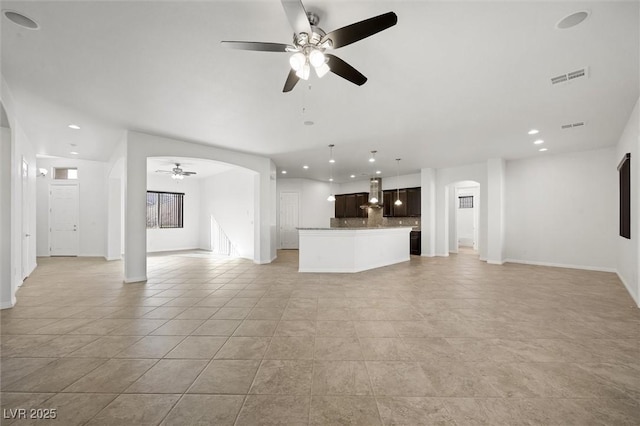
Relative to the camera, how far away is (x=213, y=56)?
2.81 m

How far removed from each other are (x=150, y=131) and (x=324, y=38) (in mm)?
4783

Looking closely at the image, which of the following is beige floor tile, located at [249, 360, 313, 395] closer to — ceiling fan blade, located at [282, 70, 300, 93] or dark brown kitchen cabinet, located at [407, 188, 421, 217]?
ceiling fan blade, located at [282, 70, 300, 93]

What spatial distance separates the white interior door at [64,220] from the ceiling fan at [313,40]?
33.4ft

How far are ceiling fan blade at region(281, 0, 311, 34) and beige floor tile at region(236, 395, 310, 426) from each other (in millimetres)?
2834

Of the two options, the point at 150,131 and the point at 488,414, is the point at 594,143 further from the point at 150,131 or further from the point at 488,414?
the point at 150,131

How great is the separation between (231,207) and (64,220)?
18.1 feet

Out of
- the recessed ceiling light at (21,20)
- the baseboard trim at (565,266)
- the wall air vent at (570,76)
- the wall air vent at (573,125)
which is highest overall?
the recessed ceiling light at (21,20)

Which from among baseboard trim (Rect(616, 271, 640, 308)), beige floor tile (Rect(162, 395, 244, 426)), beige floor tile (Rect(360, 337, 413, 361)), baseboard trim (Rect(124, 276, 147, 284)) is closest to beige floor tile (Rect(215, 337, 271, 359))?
beige floor tile (Rect(162, 395, 244, 426))

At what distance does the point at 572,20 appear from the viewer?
227 cm

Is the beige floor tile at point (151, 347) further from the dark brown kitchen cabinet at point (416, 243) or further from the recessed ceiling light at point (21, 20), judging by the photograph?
the dark brown kitchen cabinet at point (416, 243)

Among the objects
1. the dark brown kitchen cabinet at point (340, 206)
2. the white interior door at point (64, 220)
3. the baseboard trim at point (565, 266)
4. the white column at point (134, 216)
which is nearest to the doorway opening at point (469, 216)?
the baseboard trim at point (565, 266)

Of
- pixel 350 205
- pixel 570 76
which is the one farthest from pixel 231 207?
pixel 570 76

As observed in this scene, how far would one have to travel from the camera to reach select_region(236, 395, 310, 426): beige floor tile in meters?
1.62

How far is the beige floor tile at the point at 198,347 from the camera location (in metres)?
2.43
